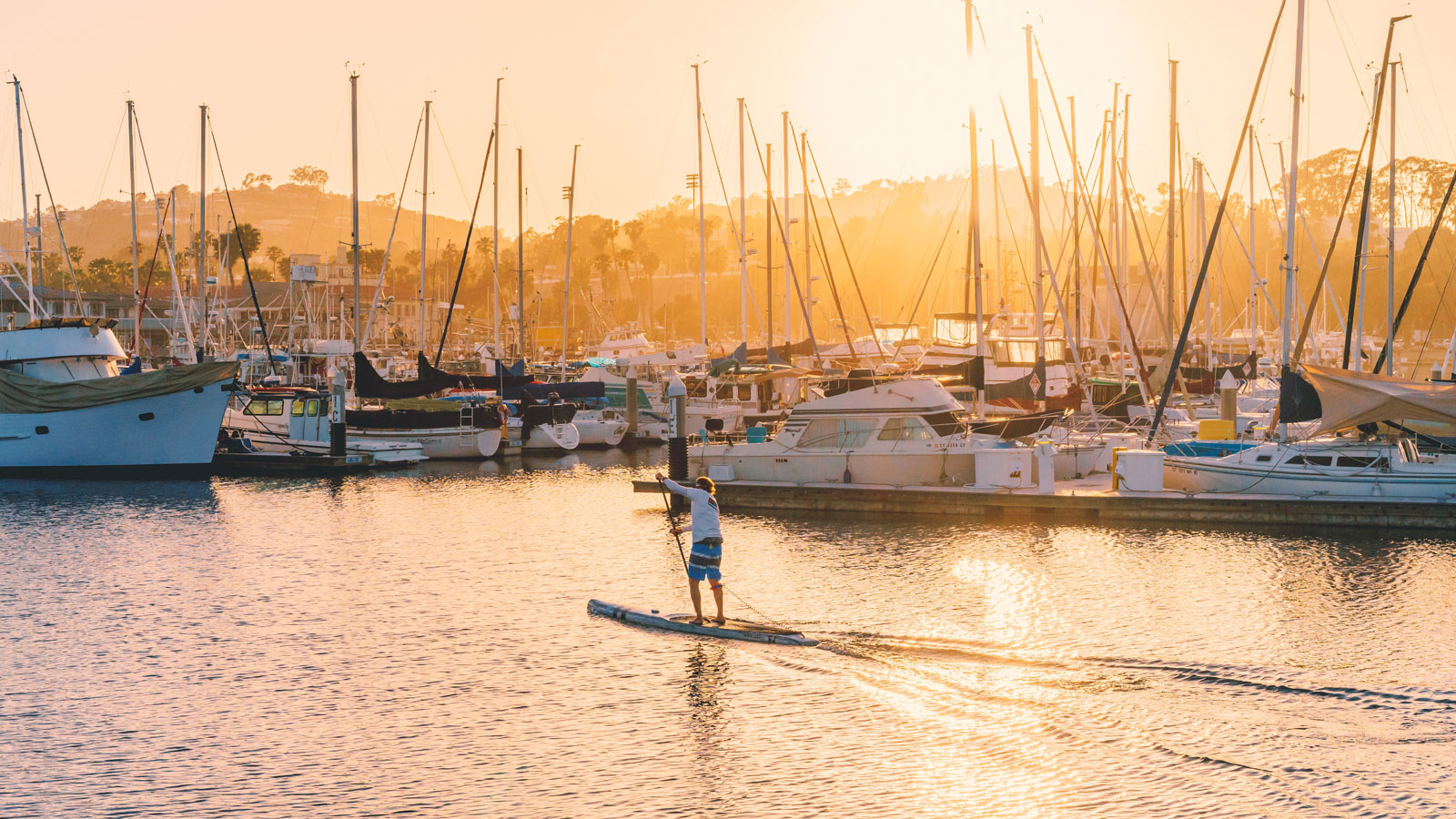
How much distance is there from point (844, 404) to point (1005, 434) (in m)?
5.93

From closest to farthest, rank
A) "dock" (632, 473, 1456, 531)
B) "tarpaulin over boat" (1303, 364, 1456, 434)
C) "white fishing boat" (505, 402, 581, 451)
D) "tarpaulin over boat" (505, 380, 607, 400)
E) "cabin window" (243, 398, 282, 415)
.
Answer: "dock" (632, 473, 1456, 531) → "tarpaulin over boat" (1303, 364, 1456, 434) → "cabin window" (243, 398, 282, 415) → "white fishing boat" (505, 402, 581, 451) → "tarpaulin over boat" (505, 380, 607, 400)

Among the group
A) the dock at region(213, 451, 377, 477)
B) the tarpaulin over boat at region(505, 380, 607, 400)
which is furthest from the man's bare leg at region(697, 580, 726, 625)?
the tarpaulin over boat at region(505, 380, 607, 400)

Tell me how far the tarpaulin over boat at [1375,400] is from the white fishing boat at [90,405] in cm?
3621

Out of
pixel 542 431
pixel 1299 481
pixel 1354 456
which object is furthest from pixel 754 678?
pixel 542 431

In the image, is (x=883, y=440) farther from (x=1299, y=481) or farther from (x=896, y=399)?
(x=1299, y=481)

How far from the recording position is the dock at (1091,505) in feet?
96.5

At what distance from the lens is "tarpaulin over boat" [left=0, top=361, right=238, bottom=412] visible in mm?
46062

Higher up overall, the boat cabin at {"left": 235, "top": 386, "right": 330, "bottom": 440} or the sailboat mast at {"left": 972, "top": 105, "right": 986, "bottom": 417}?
the sailboat mast at {"left": 972, "top": 105, "right": 986, "bottom": 417}

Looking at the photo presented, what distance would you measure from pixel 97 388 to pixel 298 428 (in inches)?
313

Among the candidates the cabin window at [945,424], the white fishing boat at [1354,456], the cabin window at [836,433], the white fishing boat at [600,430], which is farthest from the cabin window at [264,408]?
the white fishing boat at [1354,456]

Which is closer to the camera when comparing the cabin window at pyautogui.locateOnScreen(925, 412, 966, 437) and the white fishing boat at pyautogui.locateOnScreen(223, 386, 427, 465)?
the cabin window at pyautogui.locateOnScreen(925, 412, 966, 437)

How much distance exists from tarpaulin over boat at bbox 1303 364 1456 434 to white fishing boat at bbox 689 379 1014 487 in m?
7.92

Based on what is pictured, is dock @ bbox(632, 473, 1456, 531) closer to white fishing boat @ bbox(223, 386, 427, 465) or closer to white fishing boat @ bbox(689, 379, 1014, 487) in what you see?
white fishing boat @ bbox(689, 379, 1014, 487)

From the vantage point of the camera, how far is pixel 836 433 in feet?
115
